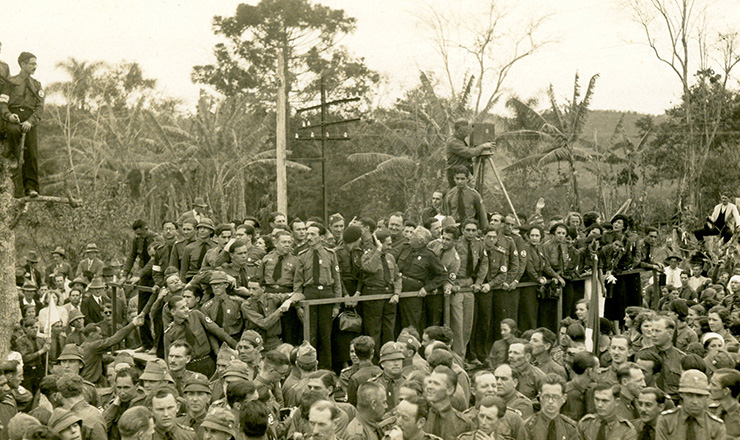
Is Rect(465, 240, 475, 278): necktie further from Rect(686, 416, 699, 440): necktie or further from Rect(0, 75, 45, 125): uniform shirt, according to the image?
Rect(0, 75, 45, 125): uniform shirt

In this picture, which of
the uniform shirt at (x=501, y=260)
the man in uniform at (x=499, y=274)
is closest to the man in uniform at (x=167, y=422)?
the man in uniform at (x=499, y=274)

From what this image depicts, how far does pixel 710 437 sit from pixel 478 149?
23.1 ft

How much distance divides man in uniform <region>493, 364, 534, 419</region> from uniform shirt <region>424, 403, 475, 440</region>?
70 cm

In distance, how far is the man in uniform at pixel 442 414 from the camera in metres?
7.46

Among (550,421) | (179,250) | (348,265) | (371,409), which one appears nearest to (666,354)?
(550,421)

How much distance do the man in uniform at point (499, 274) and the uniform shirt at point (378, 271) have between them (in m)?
1.52

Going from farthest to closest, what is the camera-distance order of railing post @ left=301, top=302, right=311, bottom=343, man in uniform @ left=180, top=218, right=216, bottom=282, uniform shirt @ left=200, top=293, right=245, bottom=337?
1. man in uniform @ left=180, top=218, right=216, bottom=282
2. railing post @ left=301, top=302, right=311, bottom=343
3. uniform shirt @ left=200, top=293, right=245, bottom=337

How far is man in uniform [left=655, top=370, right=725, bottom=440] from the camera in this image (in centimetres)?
737

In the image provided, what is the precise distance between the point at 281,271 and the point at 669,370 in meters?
4.66

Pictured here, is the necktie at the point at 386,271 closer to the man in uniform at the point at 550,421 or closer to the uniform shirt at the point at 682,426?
the man in uniform at the point at 550,421

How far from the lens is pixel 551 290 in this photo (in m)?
13.3

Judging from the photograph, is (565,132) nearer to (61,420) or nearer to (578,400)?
(578,400)

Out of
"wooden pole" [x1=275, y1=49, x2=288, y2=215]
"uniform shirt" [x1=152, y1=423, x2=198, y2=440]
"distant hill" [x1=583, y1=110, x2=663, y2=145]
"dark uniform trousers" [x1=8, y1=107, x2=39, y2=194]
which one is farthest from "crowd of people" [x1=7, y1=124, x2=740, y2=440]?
"distant hill" [x1=583, y1=110, x2=663, y2=145]

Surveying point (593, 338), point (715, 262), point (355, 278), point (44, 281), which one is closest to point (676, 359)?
point (593, 338)
